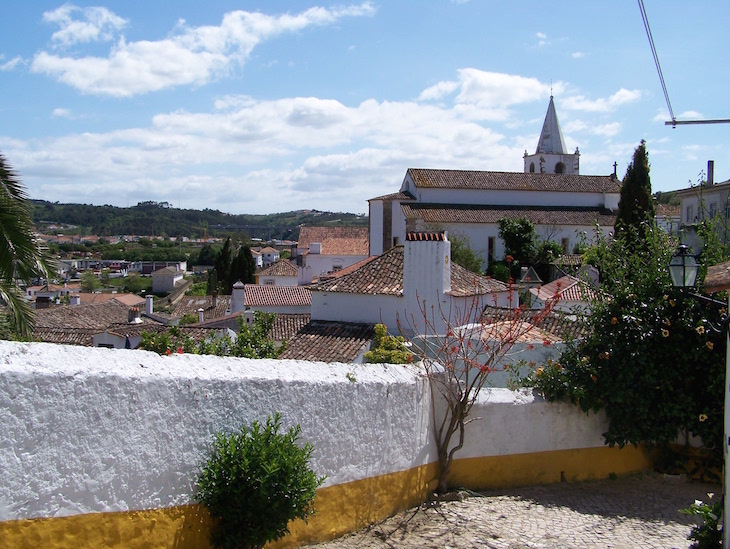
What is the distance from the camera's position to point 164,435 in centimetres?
444

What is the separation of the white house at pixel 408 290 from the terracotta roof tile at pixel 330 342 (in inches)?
18.2

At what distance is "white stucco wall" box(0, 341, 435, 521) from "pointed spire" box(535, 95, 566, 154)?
59.6 m

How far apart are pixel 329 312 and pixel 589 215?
37.4m

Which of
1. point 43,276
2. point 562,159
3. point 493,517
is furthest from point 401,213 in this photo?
point 493,517

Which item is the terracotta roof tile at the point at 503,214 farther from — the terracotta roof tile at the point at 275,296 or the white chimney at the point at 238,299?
the white chimney at the point at 238,299

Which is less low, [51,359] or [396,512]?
[51,359]

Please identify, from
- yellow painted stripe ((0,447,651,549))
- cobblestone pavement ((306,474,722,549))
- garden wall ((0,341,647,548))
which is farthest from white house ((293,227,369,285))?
garden wall ((0,341,647,548))

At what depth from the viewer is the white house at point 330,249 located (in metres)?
59.4

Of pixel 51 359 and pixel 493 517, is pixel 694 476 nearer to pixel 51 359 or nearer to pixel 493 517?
pixel 493 517

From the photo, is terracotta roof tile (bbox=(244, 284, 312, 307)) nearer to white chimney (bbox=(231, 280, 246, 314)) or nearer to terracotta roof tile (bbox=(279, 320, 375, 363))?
white chimney (bbox=(231, 280, 246, 314))

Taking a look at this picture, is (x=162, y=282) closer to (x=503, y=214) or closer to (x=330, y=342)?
(x=503, y=214)

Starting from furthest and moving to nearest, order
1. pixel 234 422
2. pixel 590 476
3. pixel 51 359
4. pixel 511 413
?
pixel 590 476
pixel 511 413
pixel 234 422
pixel 51 359

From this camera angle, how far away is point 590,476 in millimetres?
7945

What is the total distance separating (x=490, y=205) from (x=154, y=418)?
160 feet
